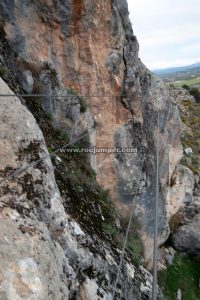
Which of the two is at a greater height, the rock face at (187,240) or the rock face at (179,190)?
the rock face at (179,190)

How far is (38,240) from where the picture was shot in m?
6.78

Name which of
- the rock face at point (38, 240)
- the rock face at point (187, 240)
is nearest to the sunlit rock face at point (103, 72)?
the rock face at point (187, 240)

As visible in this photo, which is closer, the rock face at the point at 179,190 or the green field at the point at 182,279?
the green field at the point at 182,279

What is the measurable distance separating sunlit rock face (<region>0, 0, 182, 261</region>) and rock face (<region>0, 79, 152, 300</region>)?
19.2 feet

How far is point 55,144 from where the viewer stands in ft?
42.8

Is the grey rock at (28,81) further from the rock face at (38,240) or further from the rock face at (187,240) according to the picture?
the rock face at (187,240)

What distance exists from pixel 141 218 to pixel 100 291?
11.8 meters

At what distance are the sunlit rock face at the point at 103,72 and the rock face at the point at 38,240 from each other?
5851 mm

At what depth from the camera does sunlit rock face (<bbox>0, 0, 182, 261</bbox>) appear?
572 inches

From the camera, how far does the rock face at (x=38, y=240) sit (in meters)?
6.19

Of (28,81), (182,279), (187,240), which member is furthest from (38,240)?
(187,240)

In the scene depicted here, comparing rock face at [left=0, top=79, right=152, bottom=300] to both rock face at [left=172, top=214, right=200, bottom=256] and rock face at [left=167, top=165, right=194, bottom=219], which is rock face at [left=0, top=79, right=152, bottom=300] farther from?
rock face at [left=167, top=165, right=194, bottom=219]

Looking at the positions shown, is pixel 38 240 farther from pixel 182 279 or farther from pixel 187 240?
pixel 187 240

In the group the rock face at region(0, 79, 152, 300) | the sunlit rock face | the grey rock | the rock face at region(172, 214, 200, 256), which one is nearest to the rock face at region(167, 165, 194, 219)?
the rock face at region(172, 214, 200, 256)
